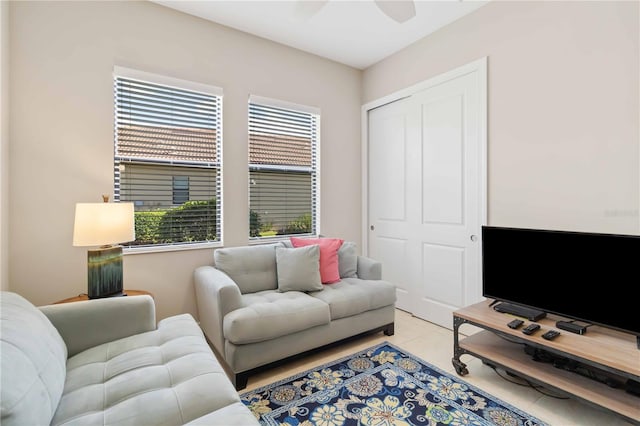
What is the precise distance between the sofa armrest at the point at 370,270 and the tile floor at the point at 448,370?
0.52m

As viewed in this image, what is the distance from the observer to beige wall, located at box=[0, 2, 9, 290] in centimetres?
192

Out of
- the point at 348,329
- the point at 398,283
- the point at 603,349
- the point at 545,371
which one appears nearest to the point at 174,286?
the point at 348,329

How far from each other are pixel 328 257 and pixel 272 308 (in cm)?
84

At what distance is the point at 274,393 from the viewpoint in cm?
194

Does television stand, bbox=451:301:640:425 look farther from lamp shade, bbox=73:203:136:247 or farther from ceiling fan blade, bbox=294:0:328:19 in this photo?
lamp shade, bbox=73:203:136:247

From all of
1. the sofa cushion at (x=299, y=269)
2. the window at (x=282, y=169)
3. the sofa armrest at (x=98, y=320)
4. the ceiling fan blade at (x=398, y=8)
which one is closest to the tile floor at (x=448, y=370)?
the sofa cushion at (x=299, y=269)

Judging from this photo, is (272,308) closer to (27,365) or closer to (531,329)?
(27,365)

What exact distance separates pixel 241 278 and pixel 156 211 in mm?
930

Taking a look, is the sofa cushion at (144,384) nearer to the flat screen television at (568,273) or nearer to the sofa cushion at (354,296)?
the sofa cushion at (354,296)

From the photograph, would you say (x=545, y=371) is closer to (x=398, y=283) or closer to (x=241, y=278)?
(x=398, y=283)

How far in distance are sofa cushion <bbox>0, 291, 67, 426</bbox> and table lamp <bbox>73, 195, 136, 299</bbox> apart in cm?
63

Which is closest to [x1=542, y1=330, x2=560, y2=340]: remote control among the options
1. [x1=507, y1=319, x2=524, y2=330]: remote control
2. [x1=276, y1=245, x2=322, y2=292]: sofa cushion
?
[x1=507, y1=319, x2=524, y2=330]: remote control

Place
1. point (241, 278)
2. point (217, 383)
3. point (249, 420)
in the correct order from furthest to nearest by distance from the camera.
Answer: point (241, 278), point (217, 383), point (249, 420)

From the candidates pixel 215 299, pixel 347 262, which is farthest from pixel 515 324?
pixel 215 299
